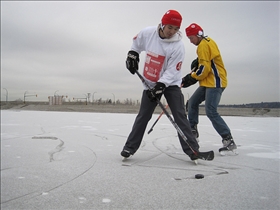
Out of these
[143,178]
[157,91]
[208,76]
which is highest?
[208,76]

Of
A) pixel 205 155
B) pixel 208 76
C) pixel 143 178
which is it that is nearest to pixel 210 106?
pixel 208 76

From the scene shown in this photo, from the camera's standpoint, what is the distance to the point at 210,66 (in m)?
1.72

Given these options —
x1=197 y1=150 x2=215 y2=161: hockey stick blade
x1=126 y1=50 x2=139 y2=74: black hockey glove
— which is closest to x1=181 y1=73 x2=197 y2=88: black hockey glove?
x1=126 y1=50 x2=139 y2=74: black hockey glove

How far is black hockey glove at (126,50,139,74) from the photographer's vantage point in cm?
157

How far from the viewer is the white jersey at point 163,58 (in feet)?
4.86

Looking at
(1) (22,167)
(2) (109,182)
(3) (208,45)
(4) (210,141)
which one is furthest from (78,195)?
(4) (210,141)

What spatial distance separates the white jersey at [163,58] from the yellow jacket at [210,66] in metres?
0.18

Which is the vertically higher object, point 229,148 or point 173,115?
point 173,115

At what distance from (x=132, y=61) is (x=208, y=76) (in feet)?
2.11

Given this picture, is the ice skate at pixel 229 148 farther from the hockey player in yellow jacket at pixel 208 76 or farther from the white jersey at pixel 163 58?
the white jersey at pixel 163 58

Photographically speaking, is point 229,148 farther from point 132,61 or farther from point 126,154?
point 132,61

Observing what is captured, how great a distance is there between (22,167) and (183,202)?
1184 mm

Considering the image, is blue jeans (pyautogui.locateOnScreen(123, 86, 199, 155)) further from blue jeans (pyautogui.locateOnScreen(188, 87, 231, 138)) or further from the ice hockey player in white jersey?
blue jeans (pyautogui.locateOnScreen(188, 87, 231, 138))

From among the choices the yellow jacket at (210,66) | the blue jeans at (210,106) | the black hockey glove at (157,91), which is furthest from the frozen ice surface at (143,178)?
the black hockey glove at (157,91)
